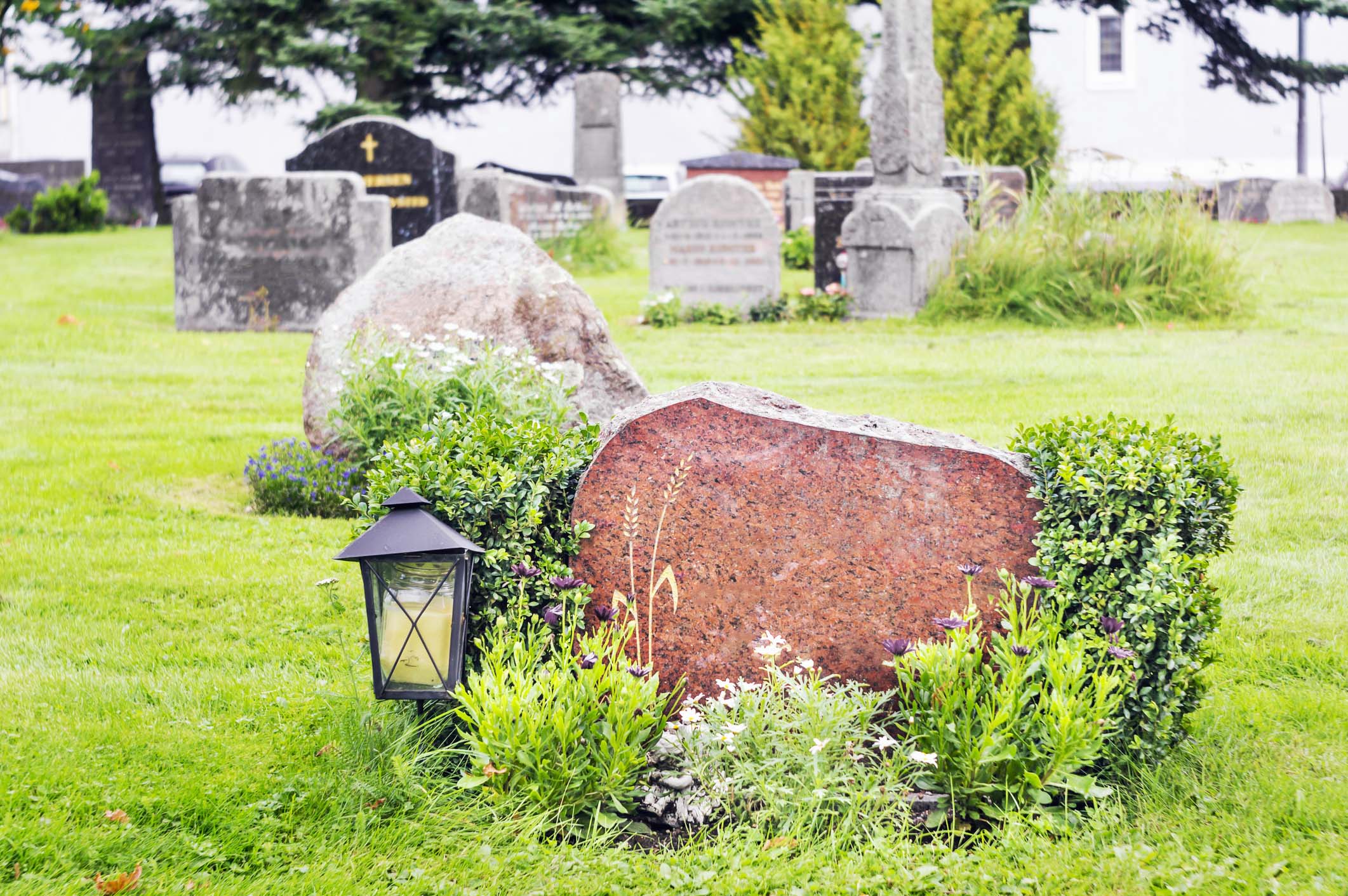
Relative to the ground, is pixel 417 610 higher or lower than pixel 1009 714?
higher

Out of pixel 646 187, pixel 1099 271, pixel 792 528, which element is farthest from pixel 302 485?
pixel 646 187

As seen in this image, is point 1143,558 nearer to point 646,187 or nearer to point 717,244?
point 717,244

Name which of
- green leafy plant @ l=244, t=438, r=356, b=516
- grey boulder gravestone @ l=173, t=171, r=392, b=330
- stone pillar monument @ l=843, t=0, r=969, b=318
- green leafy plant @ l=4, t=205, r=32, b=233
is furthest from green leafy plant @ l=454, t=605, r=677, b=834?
green leafy plant @ l=4, t=205, r=32, b=233

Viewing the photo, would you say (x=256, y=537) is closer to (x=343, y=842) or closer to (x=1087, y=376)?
(x=343, y=842)

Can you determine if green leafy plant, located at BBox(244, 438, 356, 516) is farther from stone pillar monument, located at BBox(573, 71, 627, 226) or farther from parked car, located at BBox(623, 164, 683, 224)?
parked car, located at BBox(623, 164, 683, 224)

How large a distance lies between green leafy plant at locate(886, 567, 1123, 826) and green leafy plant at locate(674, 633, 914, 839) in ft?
0.38

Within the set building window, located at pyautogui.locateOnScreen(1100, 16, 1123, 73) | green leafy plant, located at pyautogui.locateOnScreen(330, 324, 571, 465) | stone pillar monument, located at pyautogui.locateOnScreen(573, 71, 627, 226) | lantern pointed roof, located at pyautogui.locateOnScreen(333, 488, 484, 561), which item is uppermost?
building window, located at pyautogui.locateOnScreen(1100, 16, 1123, 73)

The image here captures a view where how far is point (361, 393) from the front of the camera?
6.11 metres

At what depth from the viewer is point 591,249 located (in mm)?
19812

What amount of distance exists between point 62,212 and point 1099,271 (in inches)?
756

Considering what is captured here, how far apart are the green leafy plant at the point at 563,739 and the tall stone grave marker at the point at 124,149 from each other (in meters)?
28.6

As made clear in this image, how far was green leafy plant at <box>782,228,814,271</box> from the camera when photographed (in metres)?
19.1

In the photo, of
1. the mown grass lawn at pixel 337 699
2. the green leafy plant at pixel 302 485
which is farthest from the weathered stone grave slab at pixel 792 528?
the green leafy plant at pixel 302 485

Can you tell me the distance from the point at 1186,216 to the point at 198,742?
38.3ft
